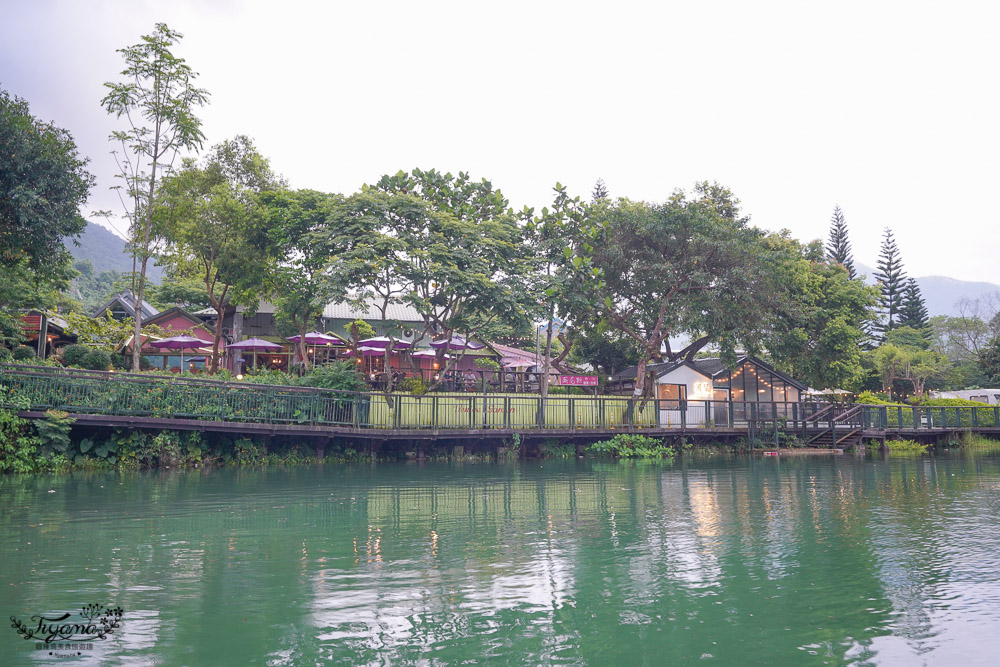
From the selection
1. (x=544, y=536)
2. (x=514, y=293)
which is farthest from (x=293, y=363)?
(x=544, y=536)

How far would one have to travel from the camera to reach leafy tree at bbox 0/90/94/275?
53.7ft

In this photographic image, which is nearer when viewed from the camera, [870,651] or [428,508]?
[870,651]

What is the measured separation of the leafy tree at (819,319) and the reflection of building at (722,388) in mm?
1705

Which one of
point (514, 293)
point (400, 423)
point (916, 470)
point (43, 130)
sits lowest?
point (916, 470)

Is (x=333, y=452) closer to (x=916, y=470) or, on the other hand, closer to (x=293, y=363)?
(x=293, y=363)

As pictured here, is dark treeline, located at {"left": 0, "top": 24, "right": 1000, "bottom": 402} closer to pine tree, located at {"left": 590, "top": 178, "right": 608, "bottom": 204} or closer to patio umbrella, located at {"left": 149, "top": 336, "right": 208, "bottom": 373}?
patio umbrella, located at {"left": 149, "top": 336, "right": 208, "bottom": 373}

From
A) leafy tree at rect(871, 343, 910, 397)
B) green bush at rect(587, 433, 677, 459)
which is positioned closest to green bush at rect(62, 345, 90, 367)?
green bush at rect(587, 433, 677, 459)

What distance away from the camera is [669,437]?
96.9ft

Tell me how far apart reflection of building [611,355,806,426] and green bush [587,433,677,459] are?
2.95m

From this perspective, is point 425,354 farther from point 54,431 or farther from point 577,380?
point 54,431

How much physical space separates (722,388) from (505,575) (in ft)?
93.9

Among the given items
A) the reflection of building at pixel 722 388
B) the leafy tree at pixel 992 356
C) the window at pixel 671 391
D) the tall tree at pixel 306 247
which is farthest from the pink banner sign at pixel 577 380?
the leafy tree at pixel 992 356

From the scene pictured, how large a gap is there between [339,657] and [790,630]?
3.70 metres

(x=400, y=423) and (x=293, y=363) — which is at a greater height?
(x=293, y=363)
